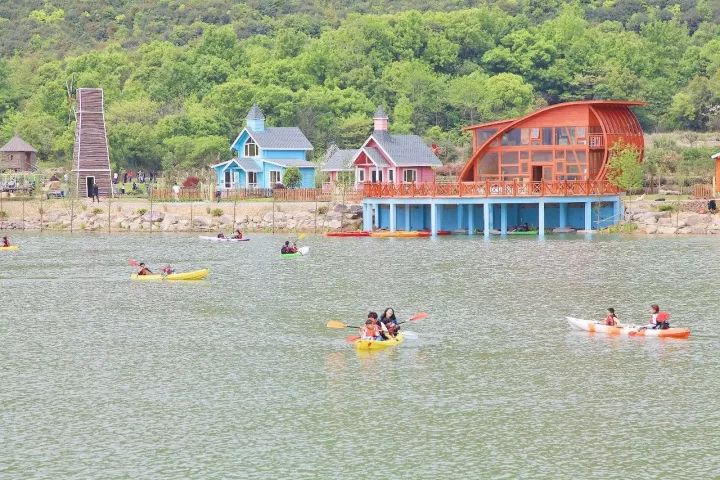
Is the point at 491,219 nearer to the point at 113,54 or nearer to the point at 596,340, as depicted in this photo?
the point at 596,340

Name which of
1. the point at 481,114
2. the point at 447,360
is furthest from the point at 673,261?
the point at 481,114

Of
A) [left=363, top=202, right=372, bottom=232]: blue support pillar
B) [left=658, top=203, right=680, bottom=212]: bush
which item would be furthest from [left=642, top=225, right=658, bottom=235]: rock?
[left=363, top=202, right=372, bottom=232]: blue support pillar

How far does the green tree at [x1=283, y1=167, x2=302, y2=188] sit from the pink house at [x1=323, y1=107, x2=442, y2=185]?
349 cm

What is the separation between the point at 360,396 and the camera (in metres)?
32.8

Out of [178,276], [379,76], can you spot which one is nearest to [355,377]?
[178,276]

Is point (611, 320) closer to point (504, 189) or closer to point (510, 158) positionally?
point (504, 189)

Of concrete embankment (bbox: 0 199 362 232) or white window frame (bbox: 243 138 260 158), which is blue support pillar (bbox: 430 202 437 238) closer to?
concrete embankment (bbox: 0 199 362 232)

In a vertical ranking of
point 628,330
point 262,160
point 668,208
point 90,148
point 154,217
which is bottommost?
point 628,330

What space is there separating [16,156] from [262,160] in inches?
955

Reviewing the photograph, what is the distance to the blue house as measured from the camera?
96.9 meters

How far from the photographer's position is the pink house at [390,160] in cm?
9125

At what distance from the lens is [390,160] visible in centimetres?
9088

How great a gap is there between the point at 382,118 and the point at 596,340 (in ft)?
178

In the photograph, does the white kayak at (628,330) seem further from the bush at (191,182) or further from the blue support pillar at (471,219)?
the bush at (191,182)
